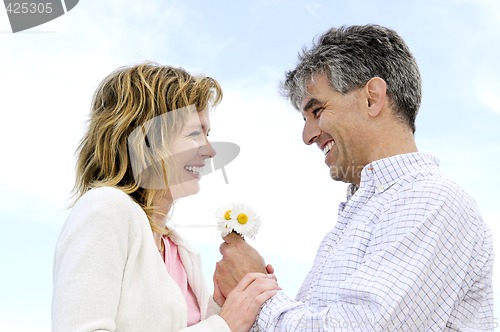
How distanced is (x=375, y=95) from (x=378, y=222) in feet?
2.56

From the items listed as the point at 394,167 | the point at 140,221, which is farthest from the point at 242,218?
the point at 394,167

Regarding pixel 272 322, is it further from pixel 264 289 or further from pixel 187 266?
pixel 187 266

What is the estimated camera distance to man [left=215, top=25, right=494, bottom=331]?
249cm

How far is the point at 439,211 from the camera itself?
8.42ft

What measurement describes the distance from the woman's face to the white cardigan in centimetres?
33

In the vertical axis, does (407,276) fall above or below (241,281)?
below

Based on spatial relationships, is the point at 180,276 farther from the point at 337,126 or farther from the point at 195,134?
the point at 337,126

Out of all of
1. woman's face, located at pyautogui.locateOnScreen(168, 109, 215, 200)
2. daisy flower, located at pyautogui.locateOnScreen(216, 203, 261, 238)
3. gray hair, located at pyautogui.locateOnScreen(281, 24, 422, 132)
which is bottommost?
daisy flower, located at pyautogui.locateOnScreen(216, 203, 261, 238)

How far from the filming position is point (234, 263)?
9.45 ft

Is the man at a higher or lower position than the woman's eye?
lower

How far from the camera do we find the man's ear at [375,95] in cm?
321

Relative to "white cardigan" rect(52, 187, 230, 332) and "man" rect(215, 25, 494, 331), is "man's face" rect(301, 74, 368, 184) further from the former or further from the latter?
"white cardigan" rect(52, 187, 230, 332)

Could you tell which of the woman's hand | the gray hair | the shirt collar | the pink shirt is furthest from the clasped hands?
the gray hair

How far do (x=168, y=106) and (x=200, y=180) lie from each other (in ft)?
1.37
